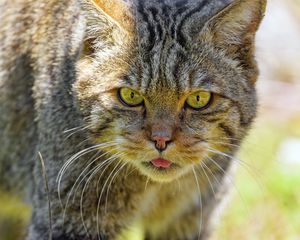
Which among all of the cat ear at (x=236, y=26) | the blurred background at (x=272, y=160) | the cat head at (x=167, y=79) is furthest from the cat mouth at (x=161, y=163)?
the cat ear at (x=236, y=26)

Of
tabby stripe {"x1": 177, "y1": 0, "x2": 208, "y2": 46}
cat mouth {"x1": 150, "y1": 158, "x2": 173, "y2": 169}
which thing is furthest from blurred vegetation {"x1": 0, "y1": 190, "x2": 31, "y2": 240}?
tabby stripe {"x1": 177, "y1": 0, "x2": 208, "y2": 46}

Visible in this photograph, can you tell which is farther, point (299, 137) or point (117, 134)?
point (299, 137)

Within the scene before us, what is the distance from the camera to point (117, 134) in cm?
418

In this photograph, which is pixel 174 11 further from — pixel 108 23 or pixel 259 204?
pixel 259 204

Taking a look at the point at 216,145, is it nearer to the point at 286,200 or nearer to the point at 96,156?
the point at 96,156

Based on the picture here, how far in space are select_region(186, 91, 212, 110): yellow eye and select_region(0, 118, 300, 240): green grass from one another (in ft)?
2.38

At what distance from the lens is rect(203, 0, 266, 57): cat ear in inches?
165

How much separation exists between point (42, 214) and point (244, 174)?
2.63 metres

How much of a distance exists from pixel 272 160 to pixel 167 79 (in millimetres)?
3158

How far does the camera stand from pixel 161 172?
421 cm

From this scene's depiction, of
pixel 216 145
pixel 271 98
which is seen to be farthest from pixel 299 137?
pixel 216 145

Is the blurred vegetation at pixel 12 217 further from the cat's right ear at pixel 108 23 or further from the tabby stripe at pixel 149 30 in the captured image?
the tabby stripe at pixel 149 30

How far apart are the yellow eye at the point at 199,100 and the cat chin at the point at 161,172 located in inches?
12.4

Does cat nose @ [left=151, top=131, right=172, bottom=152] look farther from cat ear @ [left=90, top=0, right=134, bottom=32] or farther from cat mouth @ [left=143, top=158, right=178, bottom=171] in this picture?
cat ear @ [left=90, top=0, right=134, bottom=32]
